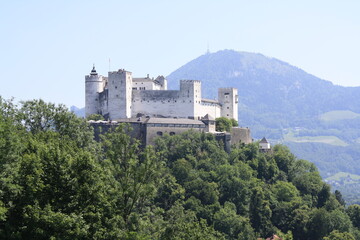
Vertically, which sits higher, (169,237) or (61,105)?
(61,105)

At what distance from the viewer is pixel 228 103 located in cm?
11425

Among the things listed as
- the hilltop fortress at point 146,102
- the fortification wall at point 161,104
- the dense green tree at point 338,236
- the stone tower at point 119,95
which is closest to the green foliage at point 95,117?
the hilltop fortress at point 146,102

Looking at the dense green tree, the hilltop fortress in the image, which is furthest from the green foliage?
the dense green tree

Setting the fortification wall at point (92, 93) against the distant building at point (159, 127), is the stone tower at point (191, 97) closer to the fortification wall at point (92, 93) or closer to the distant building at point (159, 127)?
the distant building at point (159, 127)

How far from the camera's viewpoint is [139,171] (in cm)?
4347

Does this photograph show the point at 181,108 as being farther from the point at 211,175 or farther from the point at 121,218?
the point at 121,218

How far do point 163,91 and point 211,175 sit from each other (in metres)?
21.7

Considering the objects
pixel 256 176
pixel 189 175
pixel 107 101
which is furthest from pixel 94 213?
pixel 107 101

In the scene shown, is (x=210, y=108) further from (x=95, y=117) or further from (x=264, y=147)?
(x=95, y=117)

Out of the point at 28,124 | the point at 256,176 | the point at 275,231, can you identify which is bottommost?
the point at 275,231

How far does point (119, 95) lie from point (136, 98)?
2935 millimetres

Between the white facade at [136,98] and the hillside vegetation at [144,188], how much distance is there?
34.2 ft

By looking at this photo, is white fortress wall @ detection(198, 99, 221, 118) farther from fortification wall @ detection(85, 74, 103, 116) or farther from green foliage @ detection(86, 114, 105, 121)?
fortification wall @ detection(85, 74, 103, 116)

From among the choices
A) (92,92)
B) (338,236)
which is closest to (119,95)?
(92,92)
